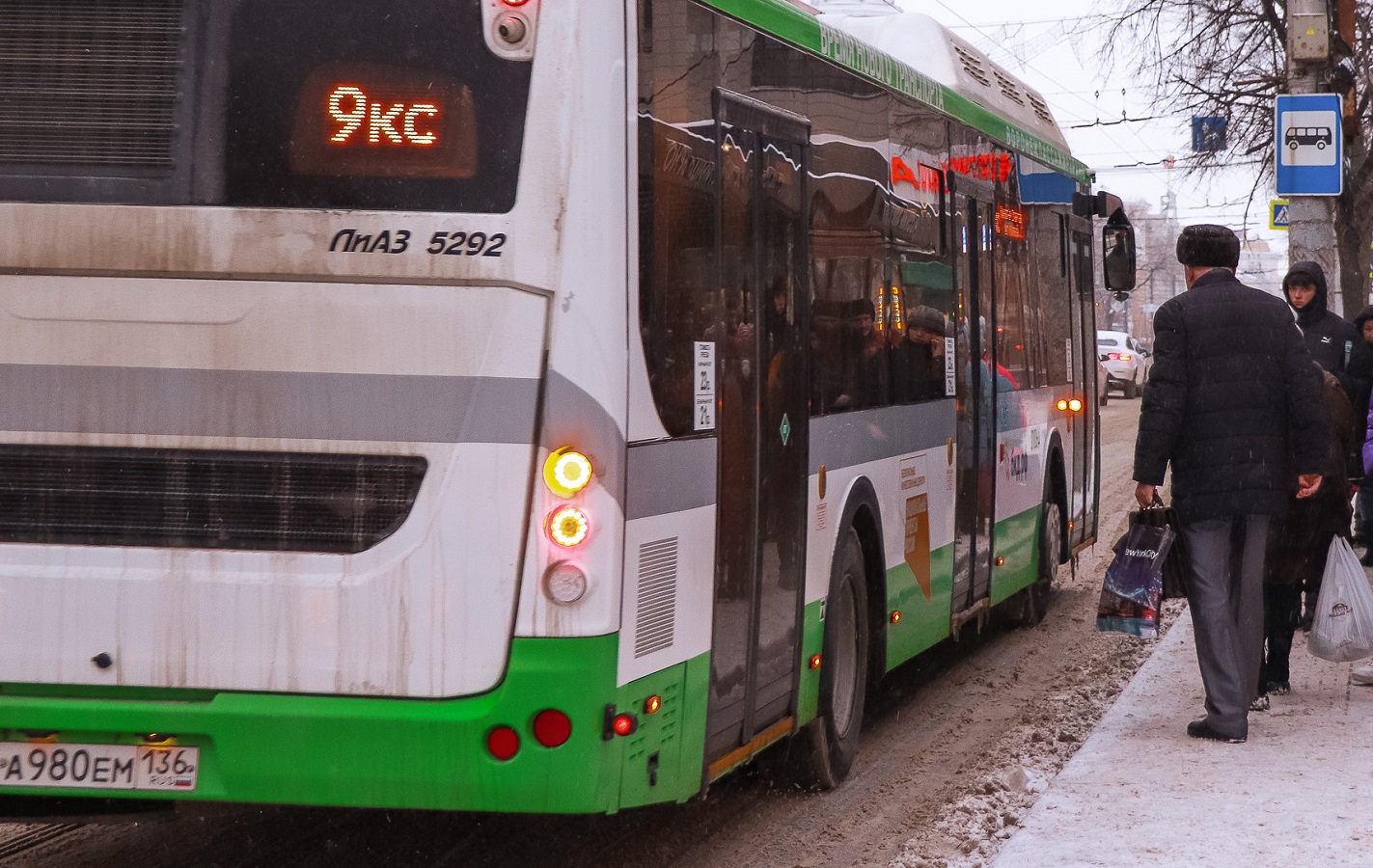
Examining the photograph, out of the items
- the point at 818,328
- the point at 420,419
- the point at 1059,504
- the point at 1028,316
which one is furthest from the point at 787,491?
the point at 1059,504

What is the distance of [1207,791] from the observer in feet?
21.7

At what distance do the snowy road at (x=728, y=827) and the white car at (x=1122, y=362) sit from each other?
119 feet

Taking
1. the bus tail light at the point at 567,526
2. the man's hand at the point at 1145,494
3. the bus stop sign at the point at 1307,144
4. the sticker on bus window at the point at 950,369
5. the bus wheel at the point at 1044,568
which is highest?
the bus stop sign at the point at 1307,144

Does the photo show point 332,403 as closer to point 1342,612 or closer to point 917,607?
point 917,607

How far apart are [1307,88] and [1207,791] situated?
719 centimetres

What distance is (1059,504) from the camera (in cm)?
1248

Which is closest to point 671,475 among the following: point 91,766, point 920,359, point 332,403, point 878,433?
point 332,403

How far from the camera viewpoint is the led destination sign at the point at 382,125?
4816 millimetres

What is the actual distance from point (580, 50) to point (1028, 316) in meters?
6.78

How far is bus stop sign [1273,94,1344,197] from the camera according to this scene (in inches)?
456

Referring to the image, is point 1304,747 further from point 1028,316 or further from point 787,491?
point 1028,316

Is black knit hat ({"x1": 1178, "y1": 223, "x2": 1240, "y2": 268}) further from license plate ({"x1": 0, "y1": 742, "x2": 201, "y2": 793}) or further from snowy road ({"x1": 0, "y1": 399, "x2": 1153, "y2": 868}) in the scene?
license plate ({"x1": 0, "y1": 742, "x2": 201, "y2": 793})

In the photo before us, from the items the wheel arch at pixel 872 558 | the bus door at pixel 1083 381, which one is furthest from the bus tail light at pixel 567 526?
the bus door at pixel 1083 381

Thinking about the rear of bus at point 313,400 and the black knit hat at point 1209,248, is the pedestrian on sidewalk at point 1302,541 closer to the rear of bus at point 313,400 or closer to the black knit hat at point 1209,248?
the black knit hat at point 1209,248
